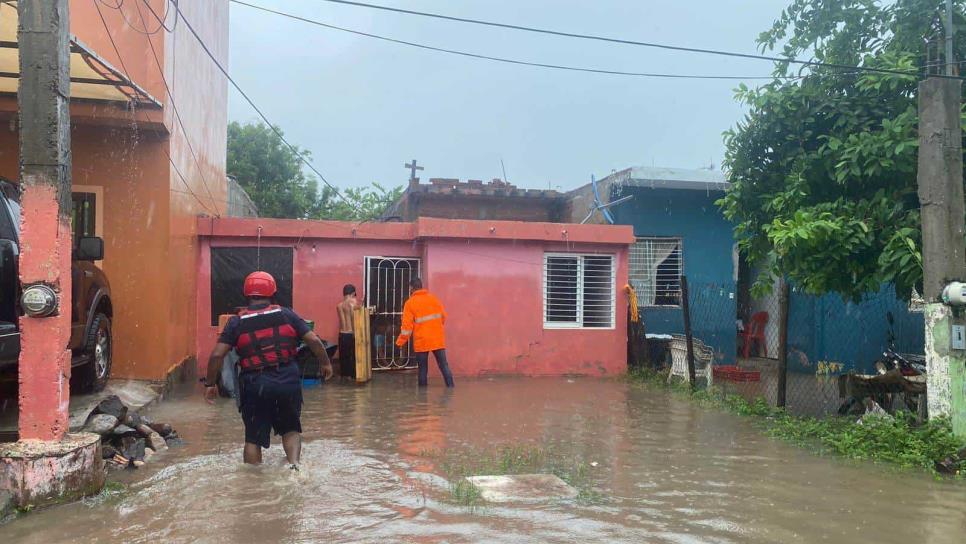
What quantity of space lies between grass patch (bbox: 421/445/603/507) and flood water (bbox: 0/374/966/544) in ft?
0.29

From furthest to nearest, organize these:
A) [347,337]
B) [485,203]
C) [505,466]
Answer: [485,203] < [347,337] < [505,466]

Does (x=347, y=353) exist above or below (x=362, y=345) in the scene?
below

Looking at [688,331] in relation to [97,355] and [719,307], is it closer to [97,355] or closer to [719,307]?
[719,307]

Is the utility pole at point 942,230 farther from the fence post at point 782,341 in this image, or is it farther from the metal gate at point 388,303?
the metal gate at point 388,303

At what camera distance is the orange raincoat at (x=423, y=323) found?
10102 mm

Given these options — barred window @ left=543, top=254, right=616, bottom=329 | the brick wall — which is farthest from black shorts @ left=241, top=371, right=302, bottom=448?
the brick wall

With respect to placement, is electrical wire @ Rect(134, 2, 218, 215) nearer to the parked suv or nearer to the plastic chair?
the parked suv

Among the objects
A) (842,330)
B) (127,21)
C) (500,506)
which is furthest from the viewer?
(842,330)

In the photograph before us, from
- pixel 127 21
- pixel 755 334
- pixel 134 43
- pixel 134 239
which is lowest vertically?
pixel 755 334

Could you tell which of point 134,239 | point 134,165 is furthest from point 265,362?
point 134,165

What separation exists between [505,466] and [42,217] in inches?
149

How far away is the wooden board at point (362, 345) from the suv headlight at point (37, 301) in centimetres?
605

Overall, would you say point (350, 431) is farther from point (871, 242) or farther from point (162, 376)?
point (871, 242)

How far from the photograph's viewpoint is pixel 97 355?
7438 mm
